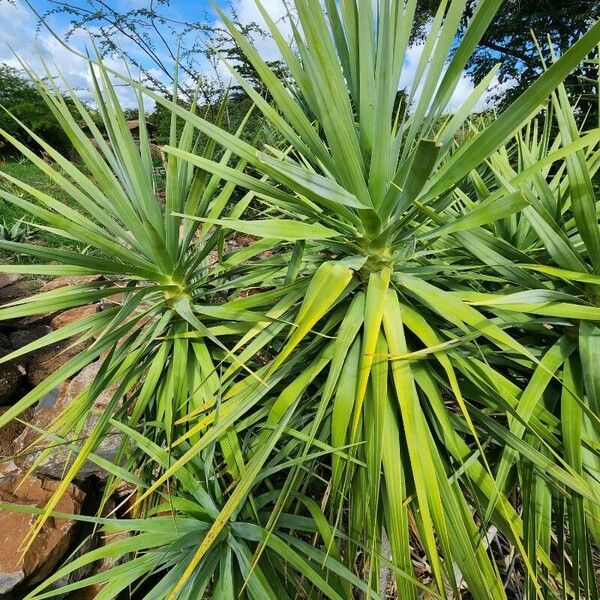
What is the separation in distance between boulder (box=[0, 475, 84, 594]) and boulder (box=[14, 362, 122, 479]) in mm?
155

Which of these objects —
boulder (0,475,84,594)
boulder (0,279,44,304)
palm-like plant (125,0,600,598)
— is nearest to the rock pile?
Result: boulder (0,475,84,594)

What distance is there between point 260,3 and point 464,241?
74 cm

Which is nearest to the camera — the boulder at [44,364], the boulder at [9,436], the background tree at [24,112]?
the boulder at [9,436]

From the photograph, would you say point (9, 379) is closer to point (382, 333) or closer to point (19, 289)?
point (19, 289)

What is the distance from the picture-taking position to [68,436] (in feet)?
8.48

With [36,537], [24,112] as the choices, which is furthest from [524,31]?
[24,112]

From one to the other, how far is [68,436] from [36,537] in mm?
545

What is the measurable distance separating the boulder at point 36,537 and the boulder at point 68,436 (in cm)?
16

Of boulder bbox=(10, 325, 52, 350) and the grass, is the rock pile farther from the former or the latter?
the grass

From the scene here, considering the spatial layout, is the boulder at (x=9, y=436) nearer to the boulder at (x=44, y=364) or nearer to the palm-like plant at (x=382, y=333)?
the boulder at (x=44, y=364)

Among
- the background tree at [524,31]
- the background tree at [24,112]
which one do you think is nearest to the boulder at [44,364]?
the background tree at [524,31]

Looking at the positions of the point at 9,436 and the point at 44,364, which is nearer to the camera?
the point at 9,436

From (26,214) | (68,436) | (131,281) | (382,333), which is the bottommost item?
(68,436)

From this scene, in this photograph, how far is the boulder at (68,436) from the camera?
2752 millimetres
